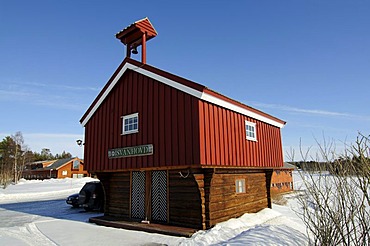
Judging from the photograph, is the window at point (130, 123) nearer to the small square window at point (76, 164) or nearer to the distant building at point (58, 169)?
the distant building at point (58, 169)

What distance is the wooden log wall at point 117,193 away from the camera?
11086mm

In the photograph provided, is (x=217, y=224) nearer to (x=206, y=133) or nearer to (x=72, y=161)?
(x=206, y=133)

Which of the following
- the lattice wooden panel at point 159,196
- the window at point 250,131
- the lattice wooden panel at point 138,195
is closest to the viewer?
the lattice wooden panel at point 159,196

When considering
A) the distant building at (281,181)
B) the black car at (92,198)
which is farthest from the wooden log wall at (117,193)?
the distant building at (281,181)

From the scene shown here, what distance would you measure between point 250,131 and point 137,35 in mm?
6153

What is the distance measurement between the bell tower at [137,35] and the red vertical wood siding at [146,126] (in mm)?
1340

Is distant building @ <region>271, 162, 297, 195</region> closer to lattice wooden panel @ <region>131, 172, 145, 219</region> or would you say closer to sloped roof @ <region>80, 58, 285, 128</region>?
sloped roof @ <region>80, 58, 285, 128</region>

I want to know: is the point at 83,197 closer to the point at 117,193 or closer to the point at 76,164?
the point at 117,193

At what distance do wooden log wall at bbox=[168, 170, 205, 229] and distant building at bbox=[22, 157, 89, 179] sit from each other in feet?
155

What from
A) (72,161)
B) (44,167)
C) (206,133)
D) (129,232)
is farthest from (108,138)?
(44,167)

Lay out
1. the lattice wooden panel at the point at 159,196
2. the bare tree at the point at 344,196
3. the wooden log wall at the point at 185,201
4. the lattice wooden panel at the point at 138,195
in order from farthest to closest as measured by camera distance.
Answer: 1. the lattice wooden panel at the point at 138,195
2. the lattice wooden panel at the point at 159,196
3. the wooden log wall at the point at 185,201
4. the bare tree at the point at 344,196

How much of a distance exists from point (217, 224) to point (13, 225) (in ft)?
26.8

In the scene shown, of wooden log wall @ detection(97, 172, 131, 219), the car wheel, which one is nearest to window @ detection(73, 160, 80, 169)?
the car wheel

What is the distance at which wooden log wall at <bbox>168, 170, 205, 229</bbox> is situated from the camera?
8.68 m
